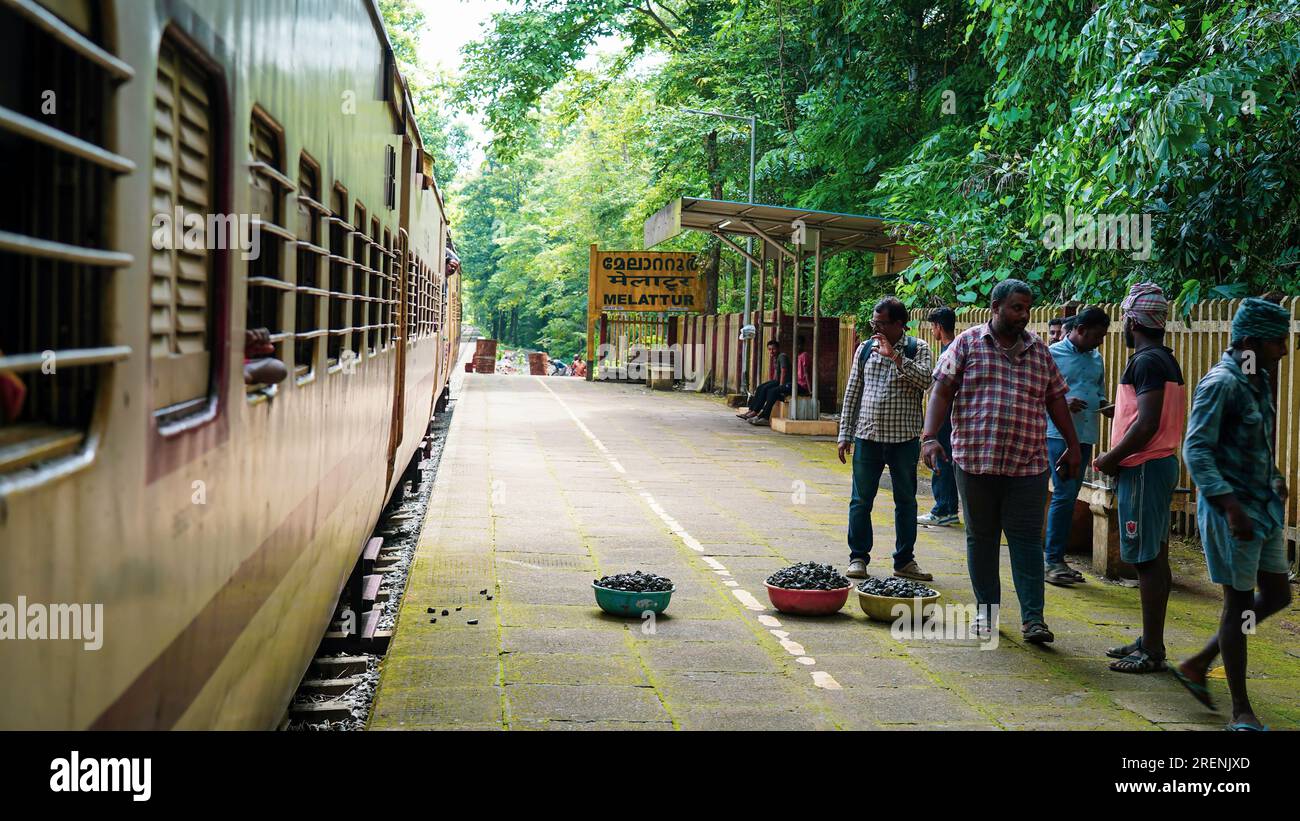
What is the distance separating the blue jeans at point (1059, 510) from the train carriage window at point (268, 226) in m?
6.05

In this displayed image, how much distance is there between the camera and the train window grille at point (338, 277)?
5207 mm

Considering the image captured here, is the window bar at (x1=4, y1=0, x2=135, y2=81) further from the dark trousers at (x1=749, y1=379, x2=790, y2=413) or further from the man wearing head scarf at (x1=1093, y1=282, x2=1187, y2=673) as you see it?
the dark trousers at (x1=749, y1=379, x2=790, y2=413)

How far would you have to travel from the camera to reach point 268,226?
126 inches

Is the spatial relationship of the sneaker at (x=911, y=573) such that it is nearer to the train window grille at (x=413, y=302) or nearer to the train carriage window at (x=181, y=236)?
the train window grille at (x=413, y=302)

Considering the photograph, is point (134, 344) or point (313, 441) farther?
point (313, 441)

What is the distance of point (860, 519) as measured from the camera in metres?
8.27

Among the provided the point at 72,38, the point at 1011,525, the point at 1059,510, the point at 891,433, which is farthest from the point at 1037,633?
the point at 72,38

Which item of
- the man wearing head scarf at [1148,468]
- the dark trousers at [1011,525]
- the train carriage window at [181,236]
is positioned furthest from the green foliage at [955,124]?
the train carriage window at [181,236]

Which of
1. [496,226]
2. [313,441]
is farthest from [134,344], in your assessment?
[496,226]

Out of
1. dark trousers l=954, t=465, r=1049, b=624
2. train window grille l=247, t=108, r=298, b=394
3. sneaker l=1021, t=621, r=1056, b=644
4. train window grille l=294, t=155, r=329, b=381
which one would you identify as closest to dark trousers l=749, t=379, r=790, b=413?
dark trousers l=954, t=465, r=1049, b=624
